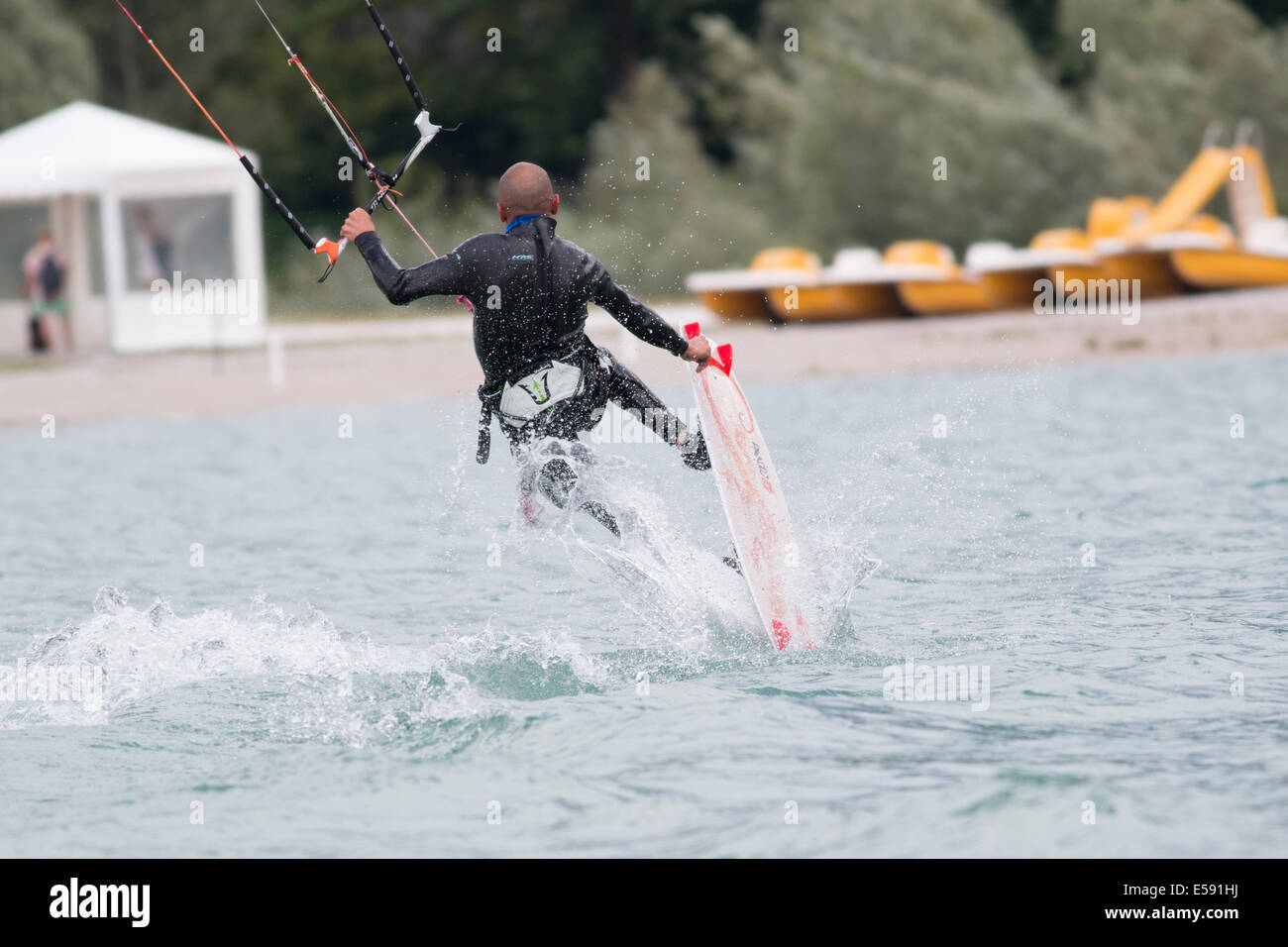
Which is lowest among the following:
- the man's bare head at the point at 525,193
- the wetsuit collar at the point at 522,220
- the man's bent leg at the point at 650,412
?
the man's bent leg at the point at 650,412

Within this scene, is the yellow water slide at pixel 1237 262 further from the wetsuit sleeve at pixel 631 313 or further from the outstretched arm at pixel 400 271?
the outstretched arm at pixel 400 271

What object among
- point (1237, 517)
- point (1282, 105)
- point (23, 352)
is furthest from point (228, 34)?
point (1237, 517)

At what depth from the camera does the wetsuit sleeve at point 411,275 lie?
21.8ft

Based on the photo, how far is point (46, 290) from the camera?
22578 mm

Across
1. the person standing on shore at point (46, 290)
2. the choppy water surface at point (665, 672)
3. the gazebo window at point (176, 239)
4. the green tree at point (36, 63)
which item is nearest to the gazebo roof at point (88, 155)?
the gazebo window at point (176, 239)

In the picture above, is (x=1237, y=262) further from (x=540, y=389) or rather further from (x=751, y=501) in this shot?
(x=540, y=389)

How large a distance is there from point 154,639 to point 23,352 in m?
17.9

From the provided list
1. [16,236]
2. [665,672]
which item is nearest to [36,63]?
[16,236]

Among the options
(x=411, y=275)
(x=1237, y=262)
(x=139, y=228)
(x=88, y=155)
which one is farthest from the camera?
(x=139, y=228)

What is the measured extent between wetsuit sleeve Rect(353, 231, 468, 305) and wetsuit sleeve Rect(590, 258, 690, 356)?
0.55 meters

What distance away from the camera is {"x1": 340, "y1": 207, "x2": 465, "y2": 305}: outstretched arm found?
21.8ft

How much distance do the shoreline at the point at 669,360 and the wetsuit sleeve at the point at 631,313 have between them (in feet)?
32.9

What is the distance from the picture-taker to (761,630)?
7023mm

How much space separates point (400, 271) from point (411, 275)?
0.08 m
